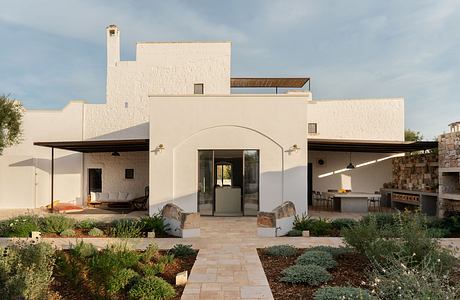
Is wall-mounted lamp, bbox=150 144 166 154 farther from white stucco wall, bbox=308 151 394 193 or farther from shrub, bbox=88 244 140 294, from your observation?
white stucco wall, bbox=308 151 394 193

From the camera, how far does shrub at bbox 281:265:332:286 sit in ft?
15.7

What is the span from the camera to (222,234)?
8.79 m

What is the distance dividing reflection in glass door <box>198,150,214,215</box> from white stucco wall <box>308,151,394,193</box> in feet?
20.7

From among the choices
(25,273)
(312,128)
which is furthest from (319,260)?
(312,128)

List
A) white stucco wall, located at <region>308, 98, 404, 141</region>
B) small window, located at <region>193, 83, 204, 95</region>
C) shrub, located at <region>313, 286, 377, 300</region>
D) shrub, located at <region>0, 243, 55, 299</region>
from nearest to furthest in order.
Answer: shrub, located at <region>0, 243, 55, 299</region>, shrub, located at <region>313, 286, 377, 300</region>, white stucco wall, located at <region>308, 98, 404, 141</region>, small window, located at <region>193, 83, 204, 95</region>

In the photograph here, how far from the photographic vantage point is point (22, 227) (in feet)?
27.5

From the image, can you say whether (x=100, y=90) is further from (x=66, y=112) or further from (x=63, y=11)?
(x=63, y=11)

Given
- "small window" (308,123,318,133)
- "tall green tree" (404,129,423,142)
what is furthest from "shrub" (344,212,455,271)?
"tall green tree" (404,129,423,142)

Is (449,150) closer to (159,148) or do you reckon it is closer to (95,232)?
(159,148)

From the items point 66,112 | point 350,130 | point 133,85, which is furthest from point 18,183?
point 350,130

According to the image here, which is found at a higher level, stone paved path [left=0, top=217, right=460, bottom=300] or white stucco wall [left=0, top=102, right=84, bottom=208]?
white stucco wall [left=0, top=102, right=84, bottom=208]

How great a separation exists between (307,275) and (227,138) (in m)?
7.33

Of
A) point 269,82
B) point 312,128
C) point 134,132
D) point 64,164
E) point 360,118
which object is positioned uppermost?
point 269,82

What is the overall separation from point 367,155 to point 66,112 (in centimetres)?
1465
